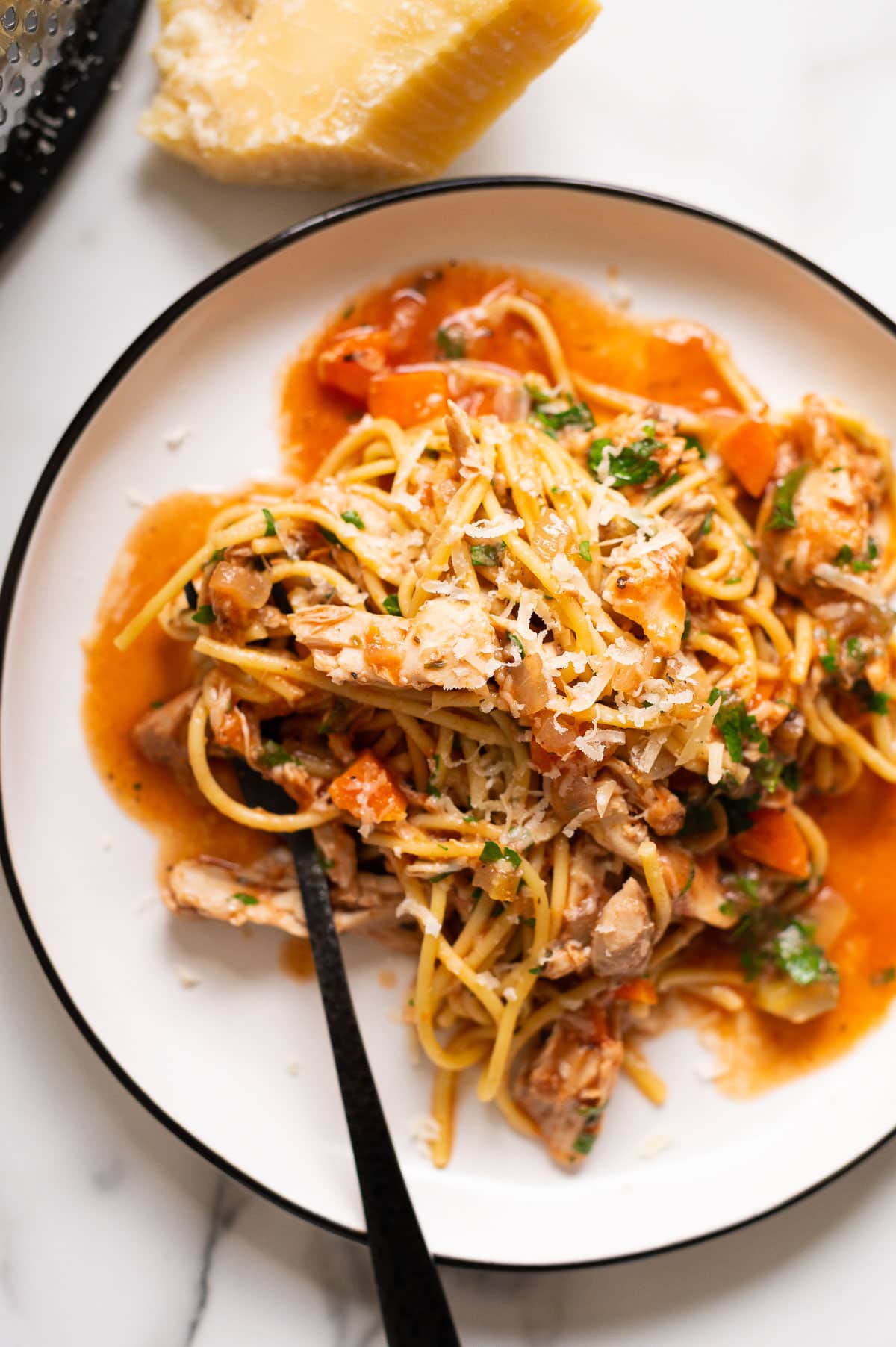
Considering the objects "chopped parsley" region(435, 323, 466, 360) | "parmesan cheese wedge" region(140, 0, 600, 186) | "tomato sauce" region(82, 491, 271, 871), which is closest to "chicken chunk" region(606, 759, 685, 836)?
"tomato sauce" region(82, 491, 271, 871)

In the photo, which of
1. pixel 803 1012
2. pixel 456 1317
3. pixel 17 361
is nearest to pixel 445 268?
pixel 17 361

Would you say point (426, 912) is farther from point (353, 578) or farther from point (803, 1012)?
point (803, 1012)

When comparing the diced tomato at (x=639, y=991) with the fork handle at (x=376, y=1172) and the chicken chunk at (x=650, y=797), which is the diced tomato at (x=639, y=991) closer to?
the chicken chunk at (x=650, y=797)

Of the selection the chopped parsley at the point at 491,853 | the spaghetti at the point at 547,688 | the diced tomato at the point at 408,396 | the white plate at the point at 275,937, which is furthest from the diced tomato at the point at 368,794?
the diced tomato at the point at 408,396

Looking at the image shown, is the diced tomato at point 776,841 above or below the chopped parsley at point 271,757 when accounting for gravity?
above

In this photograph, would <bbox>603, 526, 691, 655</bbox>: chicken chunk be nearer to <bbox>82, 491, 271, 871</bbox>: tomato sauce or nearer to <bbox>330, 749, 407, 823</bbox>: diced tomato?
<bbox>330, 749, 407, 823</bbox>: diced tomato

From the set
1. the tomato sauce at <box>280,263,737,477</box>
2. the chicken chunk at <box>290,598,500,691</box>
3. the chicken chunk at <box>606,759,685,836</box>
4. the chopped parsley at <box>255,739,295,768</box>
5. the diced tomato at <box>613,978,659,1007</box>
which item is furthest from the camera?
the tomato sauce at <box>280,263,737,477</box>

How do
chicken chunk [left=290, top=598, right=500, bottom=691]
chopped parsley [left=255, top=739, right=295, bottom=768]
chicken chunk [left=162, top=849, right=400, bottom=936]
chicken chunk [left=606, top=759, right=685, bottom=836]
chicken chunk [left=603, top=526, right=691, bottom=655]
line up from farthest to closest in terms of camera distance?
chicken chunk [left=162, top=849, right=400, bottom=936] → chopped parsley [left=255, top=739, right=295, bottom=768] → chicken chunk [left=606, top=759, right=685, bottom=836] → chicken chunk [left=603, top=526, right=691, bottom=655] → chicken chunk [left=290, top=598, right=500, bottom=691]

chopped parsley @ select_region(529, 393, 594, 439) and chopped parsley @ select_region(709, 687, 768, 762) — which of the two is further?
chopped parsley @ select_region(529, 393, 594, 439)
